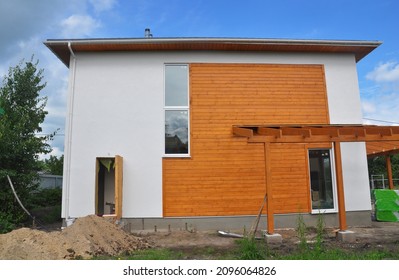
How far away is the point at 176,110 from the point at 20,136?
526cm

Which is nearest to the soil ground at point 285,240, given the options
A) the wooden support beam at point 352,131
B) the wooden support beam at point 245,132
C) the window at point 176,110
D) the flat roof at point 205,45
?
the window at point 176,110

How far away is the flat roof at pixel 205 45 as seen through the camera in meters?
9.54

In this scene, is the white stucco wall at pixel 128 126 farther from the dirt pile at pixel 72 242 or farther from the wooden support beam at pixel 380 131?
the wooden support beam at pixel 380 131

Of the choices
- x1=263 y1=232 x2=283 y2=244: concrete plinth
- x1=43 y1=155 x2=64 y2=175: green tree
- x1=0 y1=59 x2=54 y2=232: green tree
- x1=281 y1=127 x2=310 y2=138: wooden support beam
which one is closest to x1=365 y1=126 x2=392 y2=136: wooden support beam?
x1=281 y1=127 x2=310 y2=138: wooden support beam

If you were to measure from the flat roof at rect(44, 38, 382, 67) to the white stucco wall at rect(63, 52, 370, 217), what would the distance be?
224 millimetres

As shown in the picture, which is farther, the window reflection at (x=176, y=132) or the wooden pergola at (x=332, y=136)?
the window reflection at (x=176, y=132)

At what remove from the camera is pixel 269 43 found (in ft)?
32.4

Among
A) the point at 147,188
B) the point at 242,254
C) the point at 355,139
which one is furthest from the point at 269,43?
the point at 242,254

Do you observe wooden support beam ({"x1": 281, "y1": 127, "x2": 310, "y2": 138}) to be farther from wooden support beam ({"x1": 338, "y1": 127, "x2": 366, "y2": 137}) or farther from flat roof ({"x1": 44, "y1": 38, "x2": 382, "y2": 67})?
flat roof ({"x1": 44, "y1": 38, "x2": 382, "y2": 67})

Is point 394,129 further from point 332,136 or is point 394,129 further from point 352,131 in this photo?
point 332,136

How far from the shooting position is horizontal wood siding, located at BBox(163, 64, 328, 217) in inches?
379

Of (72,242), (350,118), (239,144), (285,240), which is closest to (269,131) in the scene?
(239,144)

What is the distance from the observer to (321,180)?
1027 cm

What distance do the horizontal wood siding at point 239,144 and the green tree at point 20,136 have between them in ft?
15.3
